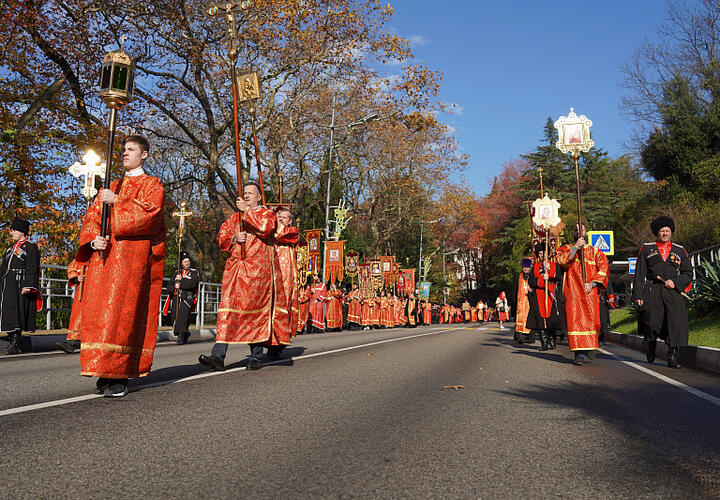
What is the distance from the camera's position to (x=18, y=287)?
35.2ft

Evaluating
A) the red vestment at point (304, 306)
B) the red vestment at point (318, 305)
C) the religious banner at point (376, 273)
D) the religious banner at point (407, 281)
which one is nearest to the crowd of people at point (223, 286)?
the red vestment at point (304, 306)

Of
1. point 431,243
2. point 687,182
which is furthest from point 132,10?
point 431,243

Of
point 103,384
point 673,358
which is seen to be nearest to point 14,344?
point 103,384

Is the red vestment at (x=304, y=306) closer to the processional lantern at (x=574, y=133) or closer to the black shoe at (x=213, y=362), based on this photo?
the processional lantern at (x=574, y=133)

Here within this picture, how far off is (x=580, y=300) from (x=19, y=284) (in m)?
9.02

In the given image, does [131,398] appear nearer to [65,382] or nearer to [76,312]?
[65,382]

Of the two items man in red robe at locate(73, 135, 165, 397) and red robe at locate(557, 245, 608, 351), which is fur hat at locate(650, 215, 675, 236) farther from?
man in red robe at locate(73, 135, 165, 397)

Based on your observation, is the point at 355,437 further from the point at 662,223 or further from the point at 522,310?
the point at 522,310

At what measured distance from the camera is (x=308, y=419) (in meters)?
4.58

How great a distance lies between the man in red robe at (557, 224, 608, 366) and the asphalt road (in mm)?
2211

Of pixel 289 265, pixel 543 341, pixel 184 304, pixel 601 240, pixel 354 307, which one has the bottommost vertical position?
pixel 543 341

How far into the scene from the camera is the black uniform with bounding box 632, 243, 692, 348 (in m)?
9.30

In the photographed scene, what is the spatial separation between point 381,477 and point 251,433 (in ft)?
3.93

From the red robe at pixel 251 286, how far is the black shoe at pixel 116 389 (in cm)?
187
